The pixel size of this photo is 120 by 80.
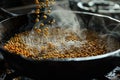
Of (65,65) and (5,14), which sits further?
(5,14)

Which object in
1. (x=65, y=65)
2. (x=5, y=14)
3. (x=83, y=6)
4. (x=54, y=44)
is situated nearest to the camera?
(x=65, y=65)

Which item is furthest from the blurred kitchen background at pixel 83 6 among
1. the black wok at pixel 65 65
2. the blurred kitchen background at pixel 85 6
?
the black wok at pixel 65 65

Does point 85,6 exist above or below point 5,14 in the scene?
below

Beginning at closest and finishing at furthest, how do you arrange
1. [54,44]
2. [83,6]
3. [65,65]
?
[65,65]
[54,44]
[83,6]

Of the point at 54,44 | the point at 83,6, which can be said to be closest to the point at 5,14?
the point at 54,44

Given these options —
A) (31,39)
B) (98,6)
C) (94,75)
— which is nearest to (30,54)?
(31,39)

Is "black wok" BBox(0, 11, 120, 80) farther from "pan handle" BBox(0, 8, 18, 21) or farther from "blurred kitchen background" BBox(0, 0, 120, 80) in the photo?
"pan handle" BBox(0, 8, 18, 21)

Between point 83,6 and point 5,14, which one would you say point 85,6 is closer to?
point 83,6

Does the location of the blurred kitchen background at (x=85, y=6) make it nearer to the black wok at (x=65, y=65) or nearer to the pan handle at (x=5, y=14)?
the pan handle at (x=5, y=14)
